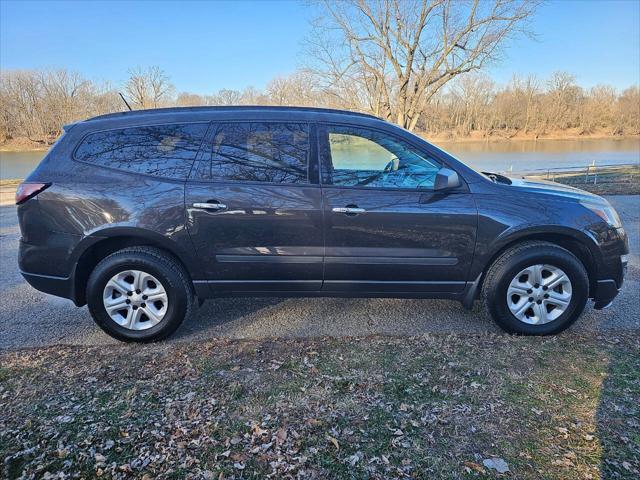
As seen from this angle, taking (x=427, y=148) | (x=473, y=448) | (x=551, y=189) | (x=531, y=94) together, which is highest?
(x=531, y=94)

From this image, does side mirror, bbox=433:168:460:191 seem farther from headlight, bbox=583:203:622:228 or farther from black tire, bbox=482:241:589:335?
headlight, bbox=583:203:622:228

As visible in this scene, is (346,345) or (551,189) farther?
(551,189)

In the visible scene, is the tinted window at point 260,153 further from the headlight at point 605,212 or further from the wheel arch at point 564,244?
the headlight at point 605,212

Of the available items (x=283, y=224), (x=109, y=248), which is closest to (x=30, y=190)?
(x=109, y=248)

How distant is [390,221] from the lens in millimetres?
3262

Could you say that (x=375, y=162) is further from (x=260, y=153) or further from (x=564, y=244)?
(x=564, y=244)

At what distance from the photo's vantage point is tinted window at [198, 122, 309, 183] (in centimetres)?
330

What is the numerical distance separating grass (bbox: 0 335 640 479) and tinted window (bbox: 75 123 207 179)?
56.9 inches

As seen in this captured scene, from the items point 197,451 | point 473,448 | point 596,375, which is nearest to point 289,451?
point 197,451

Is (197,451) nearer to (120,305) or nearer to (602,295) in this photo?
(120,305)

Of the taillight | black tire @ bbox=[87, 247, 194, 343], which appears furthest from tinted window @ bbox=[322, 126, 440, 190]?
the taillight

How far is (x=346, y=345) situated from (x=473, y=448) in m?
1.30

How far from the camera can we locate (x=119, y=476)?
1.98 metres

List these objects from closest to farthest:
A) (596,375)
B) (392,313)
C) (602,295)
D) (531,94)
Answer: (596,375) → (602,295) → (392,313) → (531,94)
